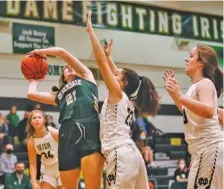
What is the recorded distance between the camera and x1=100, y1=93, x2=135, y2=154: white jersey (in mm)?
4223

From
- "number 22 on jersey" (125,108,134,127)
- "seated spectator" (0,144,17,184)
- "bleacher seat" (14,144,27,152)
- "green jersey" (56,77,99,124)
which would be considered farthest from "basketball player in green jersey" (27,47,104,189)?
"bleacher seat" (14,144,27,152)

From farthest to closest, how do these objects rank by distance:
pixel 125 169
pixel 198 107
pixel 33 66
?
pixel 33 66 → pixel 125 169 → pixel 198 107

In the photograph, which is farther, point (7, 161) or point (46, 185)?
point (7, 161)

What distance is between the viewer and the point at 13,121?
1227 cm

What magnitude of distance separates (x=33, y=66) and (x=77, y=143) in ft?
3.15

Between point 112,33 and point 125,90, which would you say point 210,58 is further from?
point 112,33

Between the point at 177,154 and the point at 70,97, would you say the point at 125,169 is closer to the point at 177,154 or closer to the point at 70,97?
the point at 70,97

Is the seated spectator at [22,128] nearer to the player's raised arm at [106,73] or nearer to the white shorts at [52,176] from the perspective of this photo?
the white shorts at [52,176]

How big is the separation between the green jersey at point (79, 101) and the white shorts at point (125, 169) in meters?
0.41

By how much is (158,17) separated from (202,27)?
171 centimetres

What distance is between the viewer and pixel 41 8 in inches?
500

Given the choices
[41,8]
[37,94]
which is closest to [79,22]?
[41,8]

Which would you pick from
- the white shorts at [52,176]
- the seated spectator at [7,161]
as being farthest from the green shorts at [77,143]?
the seated spectator at [7,161]

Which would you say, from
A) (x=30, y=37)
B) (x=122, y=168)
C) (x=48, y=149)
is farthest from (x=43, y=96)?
(x=30, y=37)
